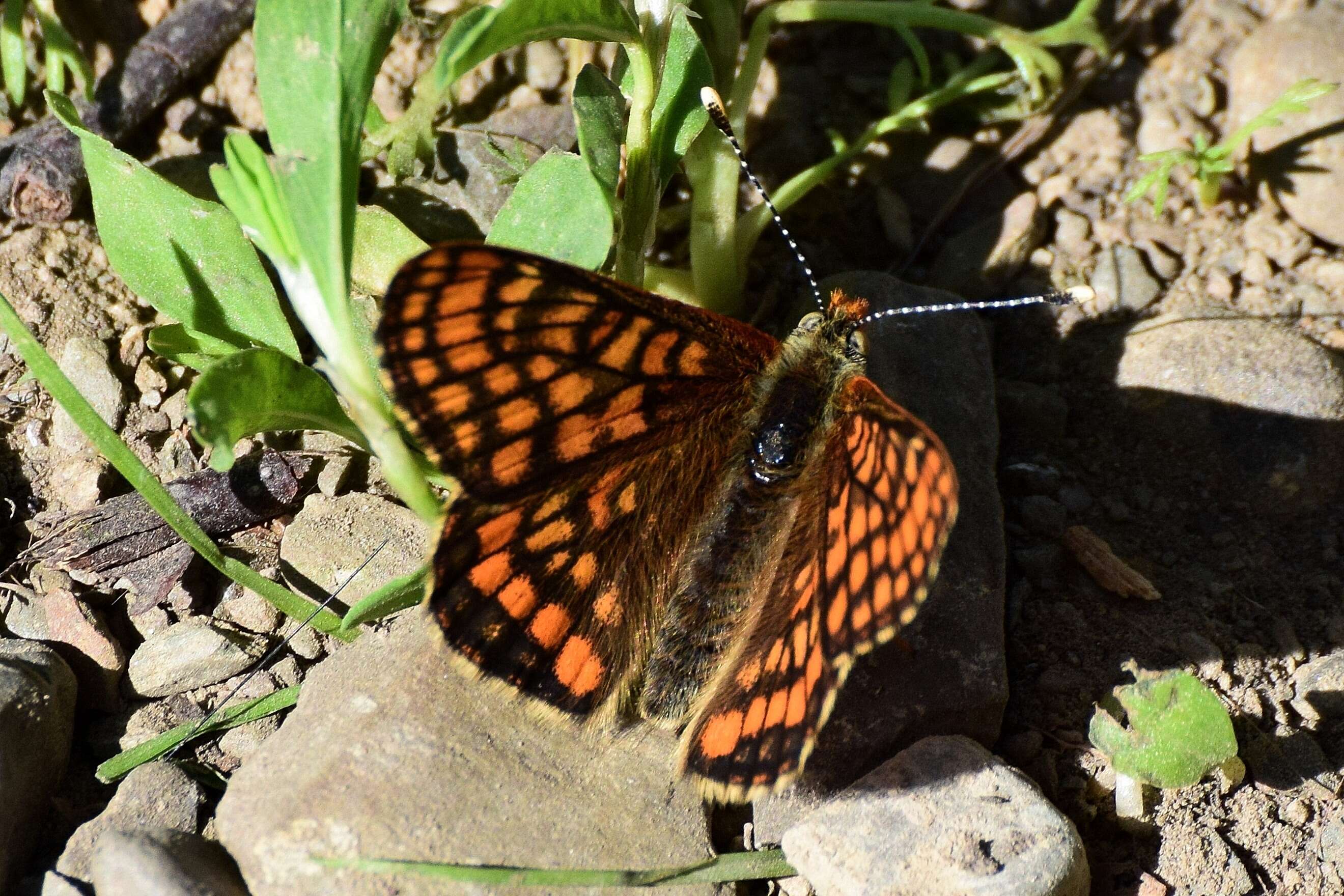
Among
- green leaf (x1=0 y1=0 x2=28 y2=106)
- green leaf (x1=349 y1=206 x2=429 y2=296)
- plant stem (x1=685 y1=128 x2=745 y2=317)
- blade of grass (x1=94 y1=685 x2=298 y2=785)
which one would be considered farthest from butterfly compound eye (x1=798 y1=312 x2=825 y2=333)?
green leaf (x1=0 y1=0 x2=28 y2=106)

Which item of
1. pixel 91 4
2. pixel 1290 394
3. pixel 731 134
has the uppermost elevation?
pixel 91 4

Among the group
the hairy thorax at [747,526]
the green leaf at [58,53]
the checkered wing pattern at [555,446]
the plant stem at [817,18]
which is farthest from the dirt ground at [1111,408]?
the checkered wing pattern at [555,446]

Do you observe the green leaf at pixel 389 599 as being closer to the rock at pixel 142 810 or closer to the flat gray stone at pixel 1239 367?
the rock at pixel 142 810

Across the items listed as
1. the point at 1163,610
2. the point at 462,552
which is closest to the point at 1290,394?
the point at 1163,610

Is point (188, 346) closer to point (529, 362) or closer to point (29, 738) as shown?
point (29, 738)

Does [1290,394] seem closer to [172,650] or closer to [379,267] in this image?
[379,267]

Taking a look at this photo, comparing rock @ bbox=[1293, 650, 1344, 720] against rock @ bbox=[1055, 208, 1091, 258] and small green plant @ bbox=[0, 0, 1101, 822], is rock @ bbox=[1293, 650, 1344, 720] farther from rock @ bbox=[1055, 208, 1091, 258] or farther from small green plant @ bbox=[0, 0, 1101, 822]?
small green plant @ bbox=[0, 0, 1101, 822]
